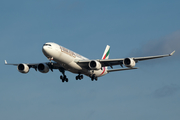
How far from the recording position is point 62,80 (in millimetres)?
61906

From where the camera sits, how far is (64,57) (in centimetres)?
5219

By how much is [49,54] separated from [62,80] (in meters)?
12.6

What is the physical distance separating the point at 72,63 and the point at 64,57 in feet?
7.80

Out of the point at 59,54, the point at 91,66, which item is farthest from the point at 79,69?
the point at 59,54

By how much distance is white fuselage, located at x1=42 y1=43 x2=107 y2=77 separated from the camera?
1986 inches

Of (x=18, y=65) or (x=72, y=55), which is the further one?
(x=18, y=65)

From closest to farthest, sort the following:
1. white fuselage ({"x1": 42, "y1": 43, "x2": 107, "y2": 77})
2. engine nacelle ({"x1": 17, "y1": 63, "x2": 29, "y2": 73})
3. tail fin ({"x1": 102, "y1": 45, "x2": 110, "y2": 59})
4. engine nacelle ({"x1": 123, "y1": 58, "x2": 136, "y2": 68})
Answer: white fuselage ({"x1": 42, "y1": 43, "x2": 107, "y2": 77})
engine nacelle ({"x1": 123, "y1": 58, "x2": 136, "y2": 68})
engine nacelle ({"x1": 17, "y1": 63, "x2": 29, "y2": 73})
tail fin ({"x1": 102, "y1": 45, "x2": 110, "y2": 59})

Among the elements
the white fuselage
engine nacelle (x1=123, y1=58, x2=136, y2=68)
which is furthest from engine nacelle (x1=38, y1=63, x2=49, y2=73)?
engine nacelle (x1=123, y1=58, x2=136, y2=68)

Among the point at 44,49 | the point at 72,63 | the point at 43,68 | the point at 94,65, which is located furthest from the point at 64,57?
the point at 43,68

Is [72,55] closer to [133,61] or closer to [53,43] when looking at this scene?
[53,43]

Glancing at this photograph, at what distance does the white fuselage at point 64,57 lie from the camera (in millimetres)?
50438

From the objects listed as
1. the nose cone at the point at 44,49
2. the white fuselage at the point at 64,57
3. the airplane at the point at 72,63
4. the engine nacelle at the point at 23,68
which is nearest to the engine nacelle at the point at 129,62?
the airplane at the point at 72,63

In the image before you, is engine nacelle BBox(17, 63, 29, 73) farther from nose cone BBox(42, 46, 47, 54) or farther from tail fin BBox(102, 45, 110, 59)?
tail fin BBox(102, 45, 110, 59)

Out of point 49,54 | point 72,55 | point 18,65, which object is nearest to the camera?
point 49,54
